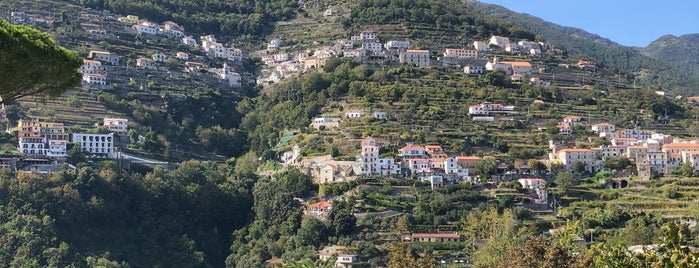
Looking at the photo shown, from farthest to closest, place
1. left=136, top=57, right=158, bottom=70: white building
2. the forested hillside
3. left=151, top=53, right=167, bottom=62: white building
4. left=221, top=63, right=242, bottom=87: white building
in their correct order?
the forested hillside < left=221, top=63, right=242, bottom=87: white building < left=151, top=53, right=167, bottom=62: white building < left=136, top=57, right=158, bottom=70: white building

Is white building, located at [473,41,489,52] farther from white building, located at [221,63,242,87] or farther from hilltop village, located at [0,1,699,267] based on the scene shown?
white building, located at [221,63,242,87]

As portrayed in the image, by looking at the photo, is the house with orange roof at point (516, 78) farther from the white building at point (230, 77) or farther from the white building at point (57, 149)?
the white building at point (57, 149)

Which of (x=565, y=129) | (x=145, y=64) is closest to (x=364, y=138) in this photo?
(x=565, y=129)

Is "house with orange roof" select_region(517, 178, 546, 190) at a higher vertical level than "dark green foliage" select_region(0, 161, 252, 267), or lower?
higher

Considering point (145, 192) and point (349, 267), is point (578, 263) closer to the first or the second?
point (349, 267)

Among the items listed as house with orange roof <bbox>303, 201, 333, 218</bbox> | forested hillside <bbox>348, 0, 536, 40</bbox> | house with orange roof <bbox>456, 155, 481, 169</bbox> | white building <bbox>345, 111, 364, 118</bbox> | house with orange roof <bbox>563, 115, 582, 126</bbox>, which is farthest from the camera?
forested hillside <bbox>348, 0, 536, 40</bbox>

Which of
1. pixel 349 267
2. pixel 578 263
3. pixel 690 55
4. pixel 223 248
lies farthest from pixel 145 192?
pixel 690 55

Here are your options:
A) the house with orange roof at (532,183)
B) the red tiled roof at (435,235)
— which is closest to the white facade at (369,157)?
the house with orange roof at (532,183)

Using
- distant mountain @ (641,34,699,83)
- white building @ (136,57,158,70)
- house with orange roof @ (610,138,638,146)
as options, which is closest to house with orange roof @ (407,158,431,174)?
house with orange roof @ (610,138,638,146)
